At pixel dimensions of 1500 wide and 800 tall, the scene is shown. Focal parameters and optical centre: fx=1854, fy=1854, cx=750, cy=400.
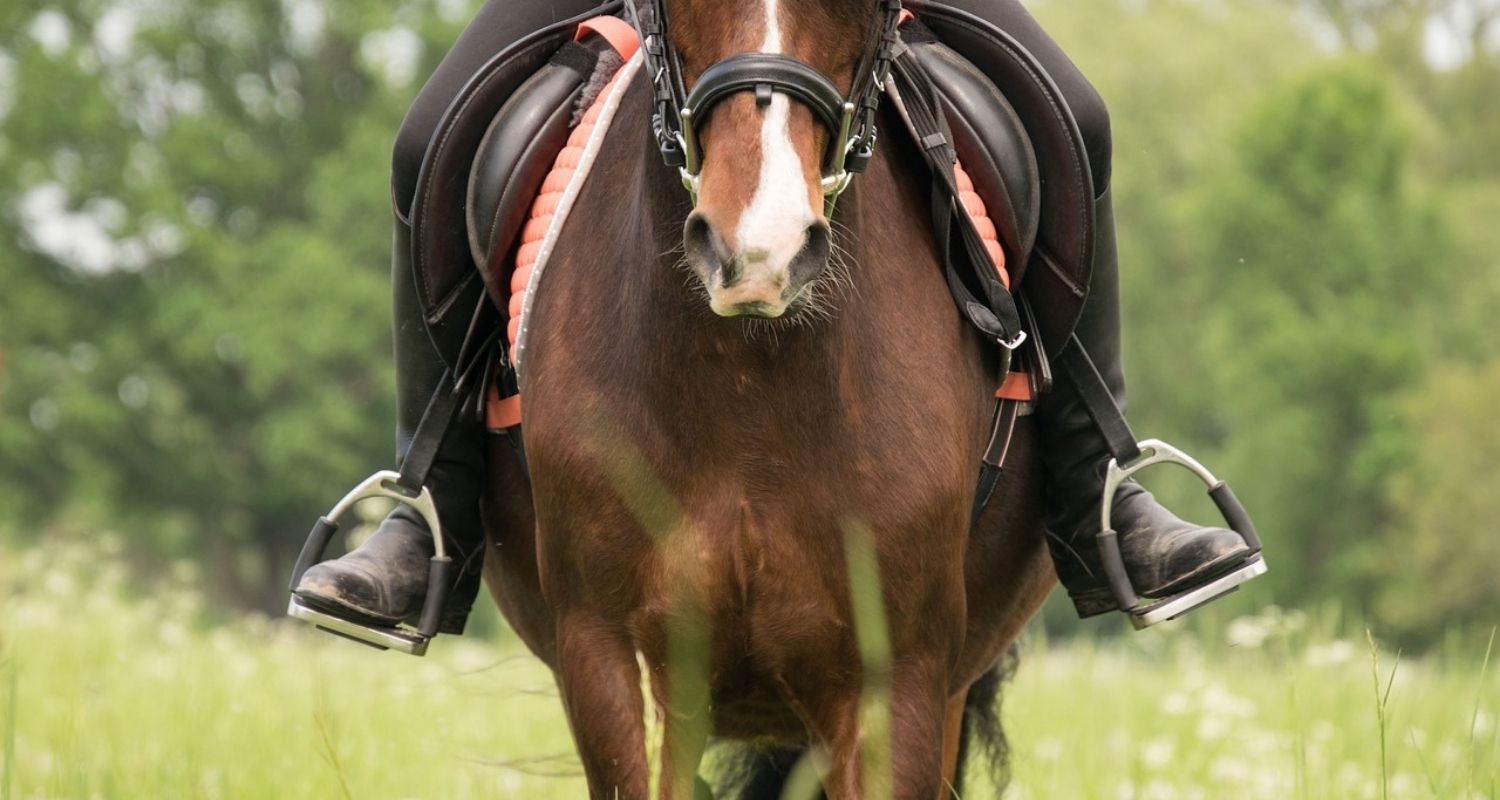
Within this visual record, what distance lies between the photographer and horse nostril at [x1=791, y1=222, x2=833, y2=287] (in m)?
3.06

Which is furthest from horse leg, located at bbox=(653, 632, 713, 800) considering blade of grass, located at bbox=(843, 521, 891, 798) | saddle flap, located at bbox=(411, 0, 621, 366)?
saddle flap, located at bbox=(411, 0, 621, 366)

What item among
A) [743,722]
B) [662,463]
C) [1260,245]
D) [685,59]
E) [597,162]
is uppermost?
[685,59]

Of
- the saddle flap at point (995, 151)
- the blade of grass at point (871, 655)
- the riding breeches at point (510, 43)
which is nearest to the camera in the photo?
the blade of grass at point (871, 655)

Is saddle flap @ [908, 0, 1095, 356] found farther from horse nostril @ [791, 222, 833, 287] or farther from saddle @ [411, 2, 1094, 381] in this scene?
horse nostril @ [791, 222, 833, 287]

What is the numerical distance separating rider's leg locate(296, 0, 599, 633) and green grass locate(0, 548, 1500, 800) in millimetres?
261

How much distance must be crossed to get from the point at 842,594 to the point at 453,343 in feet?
4.79

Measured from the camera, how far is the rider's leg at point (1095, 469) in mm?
4551

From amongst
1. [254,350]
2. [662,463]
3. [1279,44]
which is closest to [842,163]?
[662,463]

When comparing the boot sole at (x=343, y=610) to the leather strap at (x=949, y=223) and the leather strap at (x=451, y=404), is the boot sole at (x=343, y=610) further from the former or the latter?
the leather strap at (x=949, y=223)

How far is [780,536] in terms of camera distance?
362 centimetres

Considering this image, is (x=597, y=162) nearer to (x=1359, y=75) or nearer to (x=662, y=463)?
(x=662, y=463)

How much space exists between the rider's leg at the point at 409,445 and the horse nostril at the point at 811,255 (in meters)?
1.82

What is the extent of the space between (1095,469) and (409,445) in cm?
176

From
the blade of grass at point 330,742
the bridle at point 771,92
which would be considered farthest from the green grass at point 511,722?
the bridle at point 771,92
